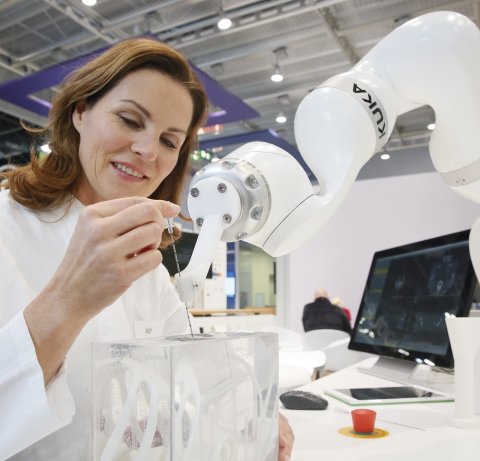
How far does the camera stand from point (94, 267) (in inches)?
19.2

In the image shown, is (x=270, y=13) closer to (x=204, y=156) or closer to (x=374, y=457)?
(x=204, y=156)

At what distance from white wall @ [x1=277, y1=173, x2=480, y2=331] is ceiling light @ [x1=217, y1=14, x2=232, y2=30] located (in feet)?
8.31

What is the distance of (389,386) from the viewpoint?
118 centimetres

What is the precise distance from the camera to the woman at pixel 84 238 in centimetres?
50

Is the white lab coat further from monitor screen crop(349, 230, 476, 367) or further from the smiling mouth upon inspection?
monitor screen crop(349, 230, 476, 367)

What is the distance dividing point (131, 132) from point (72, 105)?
0.20 m

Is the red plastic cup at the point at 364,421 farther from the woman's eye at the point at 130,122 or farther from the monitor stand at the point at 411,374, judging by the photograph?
the woman's eye at the point at 130,122

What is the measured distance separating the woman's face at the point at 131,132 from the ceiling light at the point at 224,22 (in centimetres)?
356

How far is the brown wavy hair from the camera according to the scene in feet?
3.03

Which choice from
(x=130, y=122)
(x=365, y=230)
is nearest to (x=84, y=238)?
(x=130, y=122)

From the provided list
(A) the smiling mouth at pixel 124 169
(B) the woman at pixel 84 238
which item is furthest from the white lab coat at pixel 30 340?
(A) the smiling mouth at pixel 124 169

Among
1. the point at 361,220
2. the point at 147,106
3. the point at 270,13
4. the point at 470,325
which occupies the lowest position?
the point at 470,325

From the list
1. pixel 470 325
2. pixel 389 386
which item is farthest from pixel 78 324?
pixel 389 386

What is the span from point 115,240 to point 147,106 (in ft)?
1.60
